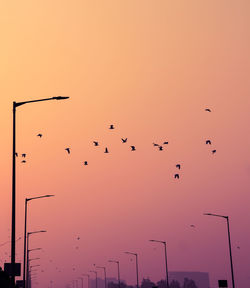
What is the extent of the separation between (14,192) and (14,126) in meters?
4.04

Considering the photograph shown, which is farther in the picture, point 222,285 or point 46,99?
point 222,285

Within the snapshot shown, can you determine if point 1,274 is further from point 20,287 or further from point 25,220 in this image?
point 20,287

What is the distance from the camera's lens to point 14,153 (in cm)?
4541

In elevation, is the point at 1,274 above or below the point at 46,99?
below

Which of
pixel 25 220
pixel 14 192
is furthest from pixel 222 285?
pixel 14 192

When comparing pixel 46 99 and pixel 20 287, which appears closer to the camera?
pixel 46 99

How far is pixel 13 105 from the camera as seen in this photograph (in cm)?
4544

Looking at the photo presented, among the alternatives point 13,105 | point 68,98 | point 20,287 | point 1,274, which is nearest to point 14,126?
point 13,105

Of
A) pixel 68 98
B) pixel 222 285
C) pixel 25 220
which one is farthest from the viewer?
pixel 222 285

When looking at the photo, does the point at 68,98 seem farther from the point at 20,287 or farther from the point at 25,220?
the point at 20,287

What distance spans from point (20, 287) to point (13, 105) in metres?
68.7

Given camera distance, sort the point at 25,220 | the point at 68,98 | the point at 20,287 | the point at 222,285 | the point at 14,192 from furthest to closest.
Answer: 1. the point at 20,287
2. the point at 222,285
3. the point at 25,220
4. the point at 14,192
5. the point at 68,98

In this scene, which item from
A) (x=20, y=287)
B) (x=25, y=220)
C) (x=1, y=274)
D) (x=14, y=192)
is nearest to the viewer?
(x=14, y=192)

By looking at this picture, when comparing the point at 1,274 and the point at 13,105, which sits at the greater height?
the point at 13,105
